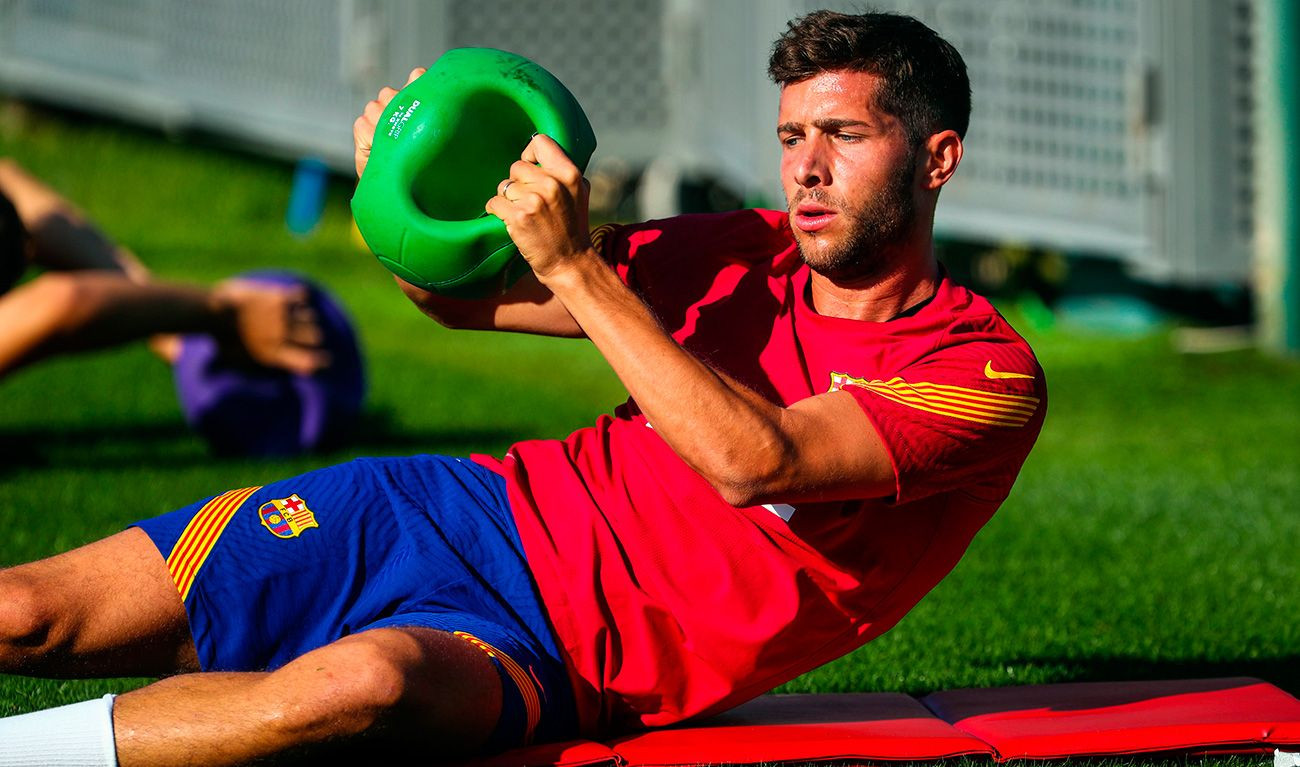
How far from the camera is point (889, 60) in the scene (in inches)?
133

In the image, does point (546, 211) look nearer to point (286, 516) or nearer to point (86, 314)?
point (286, 516)

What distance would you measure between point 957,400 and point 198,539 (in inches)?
66.1

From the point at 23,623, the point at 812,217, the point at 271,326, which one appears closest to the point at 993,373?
the point at 812,217

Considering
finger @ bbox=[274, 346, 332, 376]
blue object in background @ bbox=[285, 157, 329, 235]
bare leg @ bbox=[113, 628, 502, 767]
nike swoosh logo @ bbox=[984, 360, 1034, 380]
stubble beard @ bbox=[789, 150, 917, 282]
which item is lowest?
blue object in background @ bbox=[285, 157, 329, 235]

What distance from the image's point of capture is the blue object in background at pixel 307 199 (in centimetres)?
1439

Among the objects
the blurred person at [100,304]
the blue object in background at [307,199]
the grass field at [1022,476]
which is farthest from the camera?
the blue object in background at [307,199]

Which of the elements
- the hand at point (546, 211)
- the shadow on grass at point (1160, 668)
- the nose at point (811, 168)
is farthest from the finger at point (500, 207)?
the shadow on grass at point (1160, 668)

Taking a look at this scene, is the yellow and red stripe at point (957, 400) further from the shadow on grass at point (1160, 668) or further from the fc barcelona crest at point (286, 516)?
the shadow on grass at point (1160, 668)

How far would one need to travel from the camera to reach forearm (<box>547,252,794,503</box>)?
2.95 metres

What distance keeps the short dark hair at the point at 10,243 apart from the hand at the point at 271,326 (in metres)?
0.91

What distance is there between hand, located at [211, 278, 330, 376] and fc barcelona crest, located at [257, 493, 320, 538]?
3.82 m

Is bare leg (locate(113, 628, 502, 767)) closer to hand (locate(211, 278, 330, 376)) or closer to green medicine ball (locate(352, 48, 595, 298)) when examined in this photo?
green medicine ball (locate(352, 48, 595, 298))

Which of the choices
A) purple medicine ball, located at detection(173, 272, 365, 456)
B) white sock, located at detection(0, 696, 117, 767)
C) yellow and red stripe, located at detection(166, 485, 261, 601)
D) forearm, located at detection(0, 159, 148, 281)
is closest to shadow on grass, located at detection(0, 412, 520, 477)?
purple medicine ball, located at detection(173, 272, 365, 456)

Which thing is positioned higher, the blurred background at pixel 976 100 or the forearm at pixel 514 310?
the forearm at pixel 514 310
